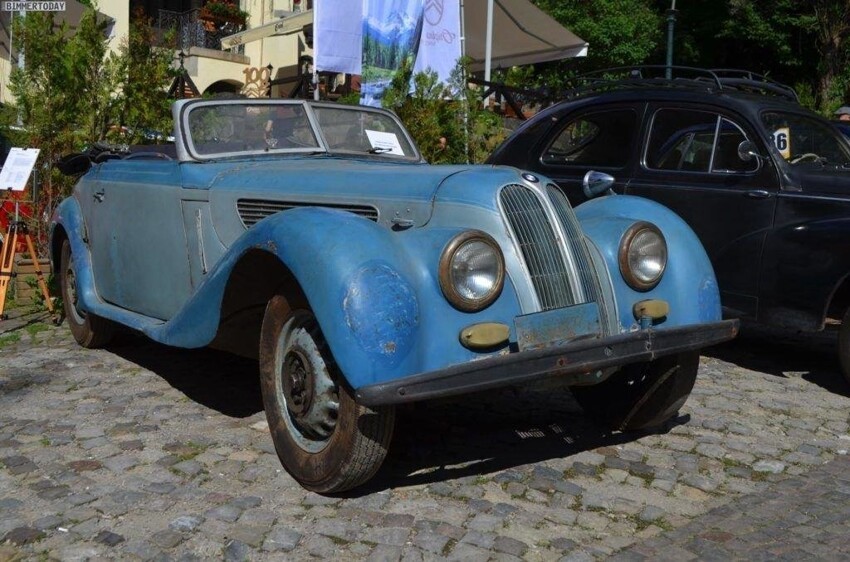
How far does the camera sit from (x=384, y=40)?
9773 millimetres

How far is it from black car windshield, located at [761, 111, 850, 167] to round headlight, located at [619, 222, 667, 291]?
7.89 ft

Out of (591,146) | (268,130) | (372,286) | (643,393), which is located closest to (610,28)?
(591,146)

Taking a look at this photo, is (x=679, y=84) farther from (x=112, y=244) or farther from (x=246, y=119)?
(x=112, y=244)

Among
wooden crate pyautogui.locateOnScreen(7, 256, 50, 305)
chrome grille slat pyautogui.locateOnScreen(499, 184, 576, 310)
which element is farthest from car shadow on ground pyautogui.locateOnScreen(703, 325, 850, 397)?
wooden crate pyautogui.locateOnScreen(7, 256, 50, 305)

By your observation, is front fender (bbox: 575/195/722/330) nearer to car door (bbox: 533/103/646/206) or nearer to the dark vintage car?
the dark vintage car

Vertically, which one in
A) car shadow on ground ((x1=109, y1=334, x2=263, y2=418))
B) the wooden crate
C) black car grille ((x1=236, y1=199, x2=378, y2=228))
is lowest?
car shadow on ground ((x1=109, y1=334, x2=263, y2=418))

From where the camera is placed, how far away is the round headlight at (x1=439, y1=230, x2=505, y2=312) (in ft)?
11.4

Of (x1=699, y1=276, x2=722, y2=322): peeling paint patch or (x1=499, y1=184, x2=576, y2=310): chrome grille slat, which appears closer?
(x1=499, y1=184, x2=576, y2=310): chrome grille slat

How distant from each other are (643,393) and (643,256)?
75 centimetres

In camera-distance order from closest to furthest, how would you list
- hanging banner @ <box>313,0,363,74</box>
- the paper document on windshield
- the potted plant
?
1. the paper document on windshield
2. hanging banner @ <box>313,0,363,74</box>
3. the potted plant

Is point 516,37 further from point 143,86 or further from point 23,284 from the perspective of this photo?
point 23,284

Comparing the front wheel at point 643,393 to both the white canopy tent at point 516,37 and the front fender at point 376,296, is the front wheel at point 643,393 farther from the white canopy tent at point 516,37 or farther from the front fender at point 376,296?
the white canopy tent at point 516,37

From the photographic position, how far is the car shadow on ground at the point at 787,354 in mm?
6086

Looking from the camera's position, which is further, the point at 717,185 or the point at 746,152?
the point at 717,185
